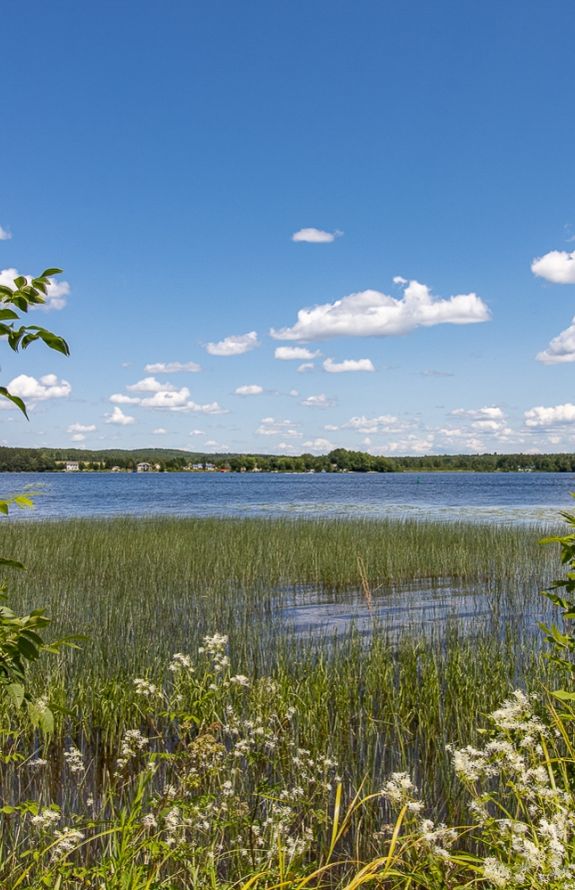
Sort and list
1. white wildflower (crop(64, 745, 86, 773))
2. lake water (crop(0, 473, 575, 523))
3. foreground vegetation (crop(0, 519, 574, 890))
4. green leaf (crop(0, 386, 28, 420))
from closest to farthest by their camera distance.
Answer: green leaf (crop(0, 386, 28, 420)) < foreground vegetation (crop(0, 519, 574, 890)) < white wildflower (crop(64, 745, 86, 773)) < lake water (crop(0, 473, 575, 523))

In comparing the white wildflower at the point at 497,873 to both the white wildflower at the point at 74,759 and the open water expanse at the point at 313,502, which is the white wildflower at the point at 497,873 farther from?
the white wildflower at the point at 74,759

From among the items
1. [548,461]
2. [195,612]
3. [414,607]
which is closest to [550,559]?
[414,607]

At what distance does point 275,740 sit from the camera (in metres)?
5.53

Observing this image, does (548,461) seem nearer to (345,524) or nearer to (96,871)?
(345,524)

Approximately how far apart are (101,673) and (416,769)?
13.1 feet

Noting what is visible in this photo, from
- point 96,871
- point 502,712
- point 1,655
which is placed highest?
point 1,655

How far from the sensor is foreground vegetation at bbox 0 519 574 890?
3496mm

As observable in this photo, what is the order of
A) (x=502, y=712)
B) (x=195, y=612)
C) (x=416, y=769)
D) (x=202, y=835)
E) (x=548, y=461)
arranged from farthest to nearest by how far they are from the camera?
1. (x=548, y=461)
2. (x=195, y=612)
3. (x=416, y=769)
4. (x=202, y=835)
5. (x=502, y=712)

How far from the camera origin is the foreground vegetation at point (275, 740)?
350 centimetres

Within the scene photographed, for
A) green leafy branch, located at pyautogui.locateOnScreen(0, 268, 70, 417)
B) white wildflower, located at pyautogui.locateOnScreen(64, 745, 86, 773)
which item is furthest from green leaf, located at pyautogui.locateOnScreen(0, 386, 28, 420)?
white wildflower, located at pyautogui.locateOnScreen(64, 745, 86, 773)

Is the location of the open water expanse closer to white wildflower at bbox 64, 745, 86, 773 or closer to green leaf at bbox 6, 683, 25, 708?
green leaf at bbox 6, 683, 25, 708

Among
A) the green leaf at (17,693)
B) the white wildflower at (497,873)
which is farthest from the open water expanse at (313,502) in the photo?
the white wildflower at (497,873)

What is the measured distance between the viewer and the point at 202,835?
15.8 feet

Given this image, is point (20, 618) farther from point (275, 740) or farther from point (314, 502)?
point (314, 502)
